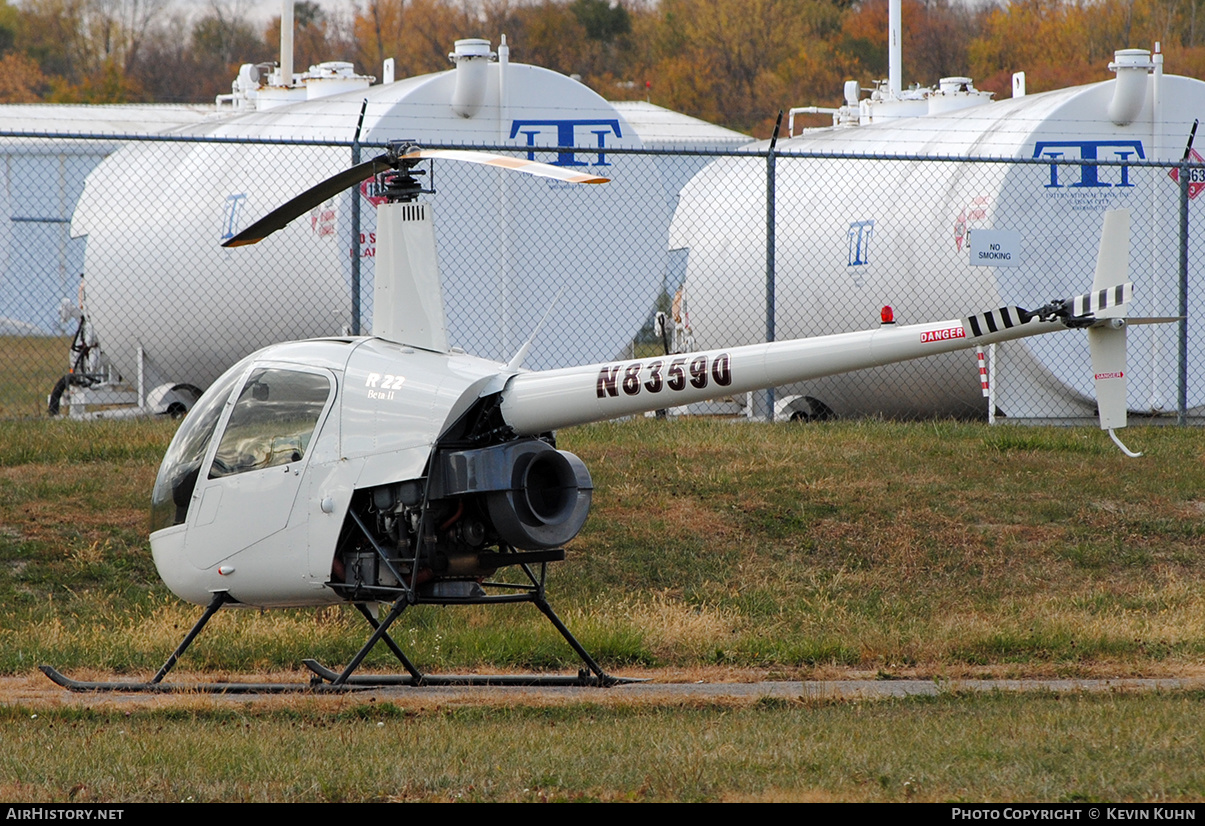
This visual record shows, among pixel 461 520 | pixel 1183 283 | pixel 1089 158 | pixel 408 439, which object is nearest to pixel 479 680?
pixel 461 520

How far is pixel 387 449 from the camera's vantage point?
7.78 meters

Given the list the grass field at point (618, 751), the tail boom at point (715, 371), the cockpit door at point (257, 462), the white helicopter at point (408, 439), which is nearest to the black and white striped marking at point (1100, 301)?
the white helicopter at point (408, 439)

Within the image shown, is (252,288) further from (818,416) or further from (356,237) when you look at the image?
(818,416)

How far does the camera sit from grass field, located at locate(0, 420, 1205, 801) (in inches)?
234

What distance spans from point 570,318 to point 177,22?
67678 mm

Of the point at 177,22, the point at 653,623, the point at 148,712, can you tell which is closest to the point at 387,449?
the point at 148,712

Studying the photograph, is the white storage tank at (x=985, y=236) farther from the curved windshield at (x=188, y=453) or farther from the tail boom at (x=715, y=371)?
the curved windshield at (x=188, y=453)

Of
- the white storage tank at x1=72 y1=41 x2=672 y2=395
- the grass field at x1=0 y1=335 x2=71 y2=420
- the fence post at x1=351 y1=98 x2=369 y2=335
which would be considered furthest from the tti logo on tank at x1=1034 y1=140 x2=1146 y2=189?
the grass field at x1=0 y1=335 x2=71 y2=420

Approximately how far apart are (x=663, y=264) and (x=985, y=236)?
3.23 meters

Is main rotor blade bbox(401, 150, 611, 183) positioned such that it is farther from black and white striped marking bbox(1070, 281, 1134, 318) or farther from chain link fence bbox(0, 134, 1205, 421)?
chain link fence bbox(0, 134, 1205, 421)

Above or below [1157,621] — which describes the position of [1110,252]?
above

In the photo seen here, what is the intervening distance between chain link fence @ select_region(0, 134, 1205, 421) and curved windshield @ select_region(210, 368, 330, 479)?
497 cm

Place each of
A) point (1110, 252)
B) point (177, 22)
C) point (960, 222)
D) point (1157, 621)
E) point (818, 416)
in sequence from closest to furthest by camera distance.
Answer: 1. point (1110, 252)
2. point (1157, 621)
3. point (960, 222)
4. point (818, 416)
5. point (177, 22)

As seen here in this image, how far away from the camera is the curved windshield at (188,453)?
328 inches
